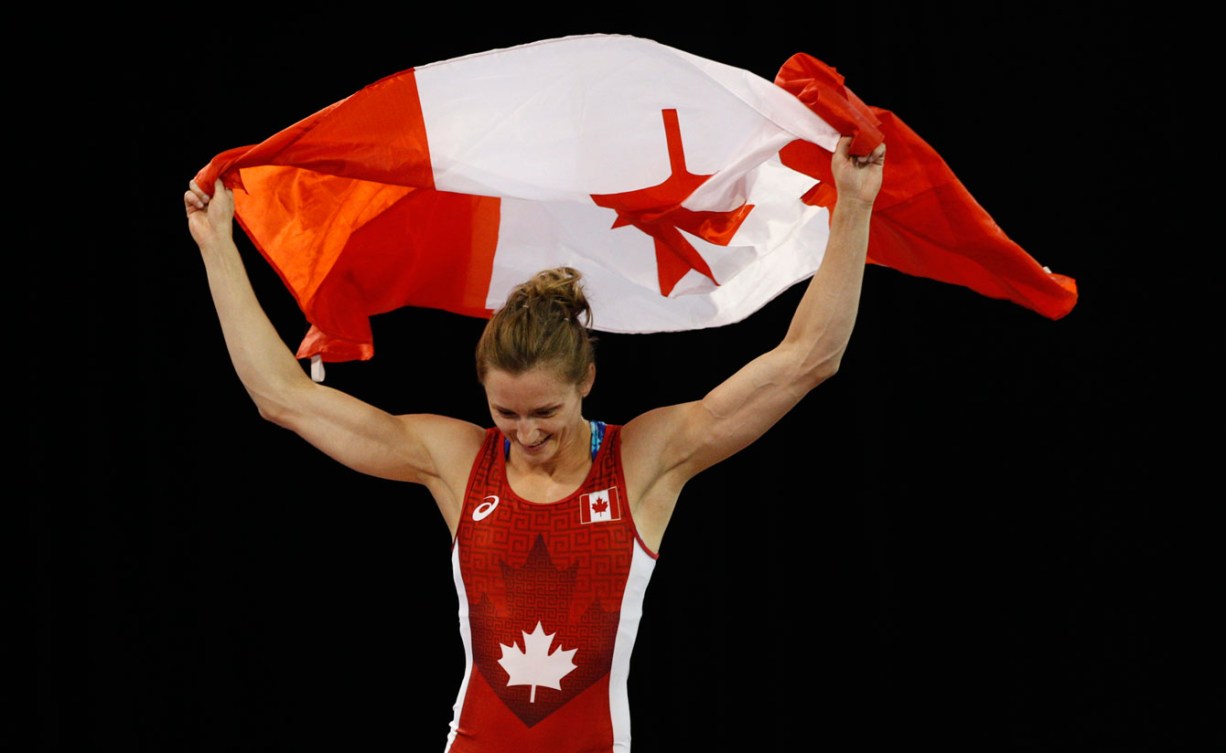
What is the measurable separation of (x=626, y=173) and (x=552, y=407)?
0.40m

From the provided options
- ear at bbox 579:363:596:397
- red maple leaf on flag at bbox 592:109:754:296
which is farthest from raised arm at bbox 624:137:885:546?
red maple leaf on flag at bbox 592:109:754:296

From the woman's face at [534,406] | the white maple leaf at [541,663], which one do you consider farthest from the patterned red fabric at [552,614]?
the woman's face at [534,406]

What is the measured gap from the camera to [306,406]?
2496 millimetres

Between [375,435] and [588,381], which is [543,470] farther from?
[375,435]

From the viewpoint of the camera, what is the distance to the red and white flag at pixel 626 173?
2.42 meters

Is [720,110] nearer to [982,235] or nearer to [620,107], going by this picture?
[620,107]

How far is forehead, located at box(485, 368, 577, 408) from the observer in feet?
7.73

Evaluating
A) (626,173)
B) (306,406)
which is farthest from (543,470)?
(626,173)

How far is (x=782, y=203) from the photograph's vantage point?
2607 millimetres

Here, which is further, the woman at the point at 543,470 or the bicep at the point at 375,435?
the bicep at the point at 375,435

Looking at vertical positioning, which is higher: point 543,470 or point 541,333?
point 541,333

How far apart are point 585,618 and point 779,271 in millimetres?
674

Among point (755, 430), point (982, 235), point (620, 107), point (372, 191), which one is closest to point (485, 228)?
point (372, 191)

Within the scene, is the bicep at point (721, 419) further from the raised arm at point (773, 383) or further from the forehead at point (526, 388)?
the forehead at point (526, 388)
